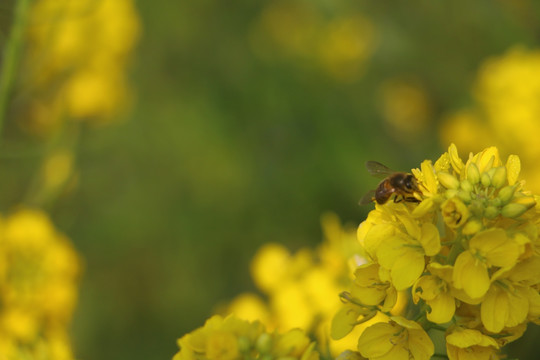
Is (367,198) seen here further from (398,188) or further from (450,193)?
(450,193)

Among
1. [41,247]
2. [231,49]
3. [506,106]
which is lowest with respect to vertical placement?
[41,247]

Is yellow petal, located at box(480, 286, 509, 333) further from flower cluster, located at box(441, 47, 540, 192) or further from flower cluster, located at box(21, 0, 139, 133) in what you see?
flower cluster, located at box(21, 0, 139, 133)

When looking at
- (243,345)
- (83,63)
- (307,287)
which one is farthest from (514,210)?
(83,63)

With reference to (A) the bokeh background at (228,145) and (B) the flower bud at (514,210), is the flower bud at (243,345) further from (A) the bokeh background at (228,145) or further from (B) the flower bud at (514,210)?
(A) the bokeh background at (228,145)

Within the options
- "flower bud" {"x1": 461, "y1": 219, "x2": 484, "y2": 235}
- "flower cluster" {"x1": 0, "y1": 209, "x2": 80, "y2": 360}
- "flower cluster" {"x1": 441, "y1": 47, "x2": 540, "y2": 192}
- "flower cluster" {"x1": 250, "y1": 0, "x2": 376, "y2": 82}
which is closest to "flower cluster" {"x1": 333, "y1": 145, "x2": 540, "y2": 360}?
"flower bud" {"x1": 461, "y1": 219, "x2": 484, "y2": 235}

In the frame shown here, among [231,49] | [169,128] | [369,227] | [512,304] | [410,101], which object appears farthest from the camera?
[410,101]

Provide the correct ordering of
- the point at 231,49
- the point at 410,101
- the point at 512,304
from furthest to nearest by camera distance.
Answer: the point at 410,101
the point at 231,49
the point at 512,304

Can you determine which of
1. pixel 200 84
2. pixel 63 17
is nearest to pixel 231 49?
pixel 200 84

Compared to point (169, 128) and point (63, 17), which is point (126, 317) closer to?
point (169, 128)
